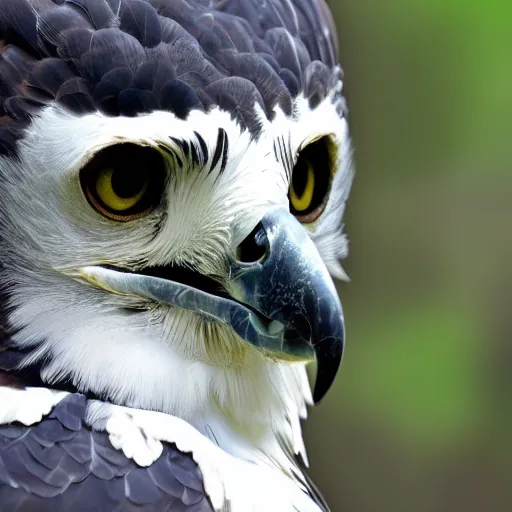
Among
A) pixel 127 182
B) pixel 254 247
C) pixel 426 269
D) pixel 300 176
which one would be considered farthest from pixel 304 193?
pixel 426 269

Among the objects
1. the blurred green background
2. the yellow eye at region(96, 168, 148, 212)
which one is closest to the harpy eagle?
the yellow eye at region(96, 168, 148, 212)

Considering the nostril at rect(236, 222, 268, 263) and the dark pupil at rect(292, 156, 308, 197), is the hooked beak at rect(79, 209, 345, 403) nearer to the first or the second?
the nostril at rect(236, 222, 268, 263)

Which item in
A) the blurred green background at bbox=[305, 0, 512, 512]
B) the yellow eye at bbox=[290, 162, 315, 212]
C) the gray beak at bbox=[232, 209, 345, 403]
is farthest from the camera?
the blurred green background at bbox=[305, 0, 512, 512]

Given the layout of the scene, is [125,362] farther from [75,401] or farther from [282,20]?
[282,20]

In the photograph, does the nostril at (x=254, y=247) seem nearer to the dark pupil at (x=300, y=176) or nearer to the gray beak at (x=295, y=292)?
the gray beak at (x=295, y=292)

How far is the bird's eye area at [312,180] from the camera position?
192 cm

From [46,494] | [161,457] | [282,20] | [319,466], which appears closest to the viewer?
[46,494]

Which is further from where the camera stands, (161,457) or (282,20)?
(282,20)

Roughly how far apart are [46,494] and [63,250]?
417mm

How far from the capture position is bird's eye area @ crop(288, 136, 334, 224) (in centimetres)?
192

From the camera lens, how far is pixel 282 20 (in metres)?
1.92

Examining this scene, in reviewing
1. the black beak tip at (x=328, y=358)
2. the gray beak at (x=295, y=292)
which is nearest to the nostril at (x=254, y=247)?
the gray beak at (x=295, y=292)

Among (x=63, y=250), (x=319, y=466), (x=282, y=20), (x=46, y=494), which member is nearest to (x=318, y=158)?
(x=282, y=20)

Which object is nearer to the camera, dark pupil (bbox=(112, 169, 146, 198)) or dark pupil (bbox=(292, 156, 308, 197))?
dark pupil (bbox=(112, 169, 146, 198))
